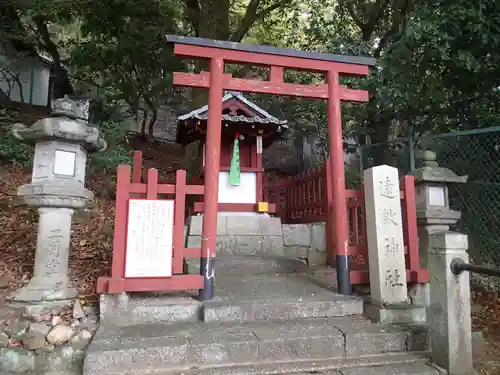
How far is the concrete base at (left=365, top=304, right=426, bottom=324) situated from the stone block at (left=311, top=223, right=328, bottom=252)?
10.1 feet

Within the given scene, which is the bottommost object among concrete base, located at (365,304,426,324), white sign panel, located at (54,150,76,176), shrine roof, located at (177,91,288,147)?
concrete base, located at (365,304,426,324)

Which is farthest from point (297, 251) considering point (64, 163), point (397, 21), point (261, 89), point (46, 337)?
point (397, 21)

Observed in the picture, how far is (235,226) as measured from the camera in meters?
7.46

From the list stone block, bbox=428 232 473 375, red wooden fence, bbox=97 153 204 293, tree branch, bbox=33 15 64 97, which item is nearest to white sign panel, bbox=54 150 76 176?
red wooden fence, bbox=97 153 204 293

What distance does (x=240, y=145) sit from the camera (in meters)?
8.31

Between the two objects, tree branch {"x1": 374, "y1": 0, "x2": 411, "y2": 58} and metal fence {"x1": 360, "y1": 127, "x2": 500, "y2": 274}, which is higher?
tree branch {"x1": 374, "y1": 0, "x2": 411, "y2": 58}

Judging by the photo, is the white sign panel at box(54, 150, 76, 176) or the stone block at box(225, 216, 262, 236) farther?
the stone block at box(225, 216, 262, 236)

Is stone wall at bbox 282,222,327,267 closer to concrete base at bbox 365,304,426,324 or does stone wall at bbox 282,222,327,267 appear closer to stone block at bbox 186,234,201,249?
stone block at bbox 186,234,201,249

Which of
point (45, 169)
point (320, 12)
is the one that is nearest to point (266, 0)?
point (320, 12)

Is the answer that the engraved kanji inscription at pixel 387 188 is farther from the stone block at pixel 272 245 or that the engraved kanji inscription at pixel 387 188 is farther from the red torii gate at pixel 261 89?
the stone block at pixel 272 245

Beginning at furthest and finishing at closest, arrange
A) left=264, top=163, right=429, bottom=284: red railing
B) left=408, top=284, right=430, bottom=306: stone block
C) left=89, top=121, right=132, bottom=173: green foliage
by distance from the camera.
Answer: left=89, top=121, right=132, bottom=173: green foliage → left=264, top=163, right=429, bottom=284: red railing → left=408, top=284, right=430, bottom=306: stone block

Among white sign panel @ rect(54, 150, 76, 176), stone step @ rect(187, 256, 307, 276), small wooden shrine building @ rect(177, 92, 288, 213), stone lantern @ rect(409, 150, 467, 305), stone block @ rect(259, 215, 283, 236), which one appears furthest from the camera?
small wooden shrine building @ rect(177, 92, 288, 213)

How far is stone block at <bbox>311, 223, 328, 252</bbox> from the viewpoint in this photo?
731 centimetres

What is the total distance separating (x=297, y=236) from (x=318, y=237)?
1.37 feet
